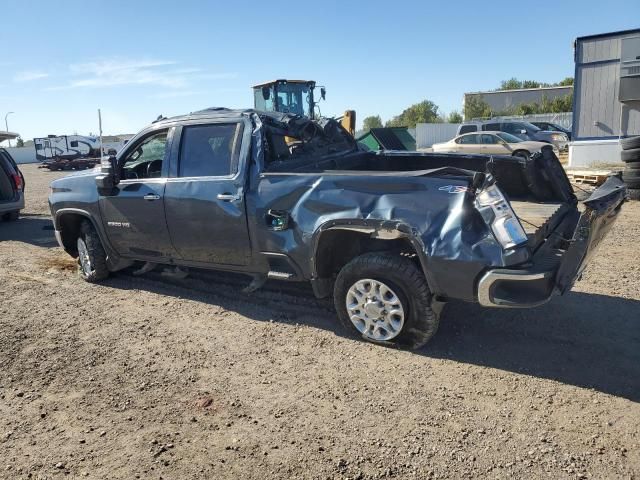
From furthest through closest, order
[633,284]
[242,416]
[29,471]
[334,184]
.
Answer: [633,284]
[334,184]
[242,416]
[29,471]

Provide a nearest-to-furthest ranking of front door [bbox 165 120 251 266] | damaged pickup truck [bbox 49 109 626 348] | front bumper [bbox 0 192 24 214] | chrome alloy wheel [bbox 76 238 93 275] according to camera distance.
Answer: damaged pickup truck [bbox 49 109 626 348] < front door [bbox 165 120 251 266] < chrome alloy wheel [bbox 76 238 93 275] < front bumper [bbox 0 192 24 214]

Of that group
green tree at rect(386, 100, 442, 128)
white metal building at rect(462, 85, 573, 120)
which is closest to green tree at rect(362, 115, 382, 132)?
green tree at rect(386, 100, 442, 128)

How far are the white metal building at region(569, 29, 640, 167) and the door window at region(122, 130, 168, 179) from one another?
42.9ft

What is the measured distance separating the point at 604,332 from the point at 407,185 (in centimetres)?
217

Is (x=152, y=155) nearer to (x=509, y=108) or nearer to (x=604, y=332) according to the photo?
(x=604, y=332)

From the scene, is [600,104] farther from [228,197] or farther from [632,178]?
[228,197]

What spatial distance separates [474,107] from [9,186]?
4650 centimetres

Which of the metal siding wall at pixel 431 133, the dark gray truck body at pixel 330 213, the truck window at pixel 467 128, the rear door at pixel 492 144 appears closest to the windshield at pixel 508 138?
the rear door at pixel 492 144

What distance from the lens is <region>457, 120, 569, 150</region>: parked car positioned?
69.7 feet

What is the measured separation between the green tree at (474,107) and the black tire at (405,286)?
162 ft

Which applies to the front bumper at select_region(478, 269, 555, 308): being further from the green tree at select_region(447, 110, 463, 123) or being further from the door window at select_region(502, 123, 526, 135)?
the green tree at select_region(447, 110, 463, 123)

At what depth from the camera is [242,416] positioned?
344 cm

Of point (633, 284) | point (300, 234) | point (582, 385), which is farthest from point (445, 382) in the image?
point (633, 284)

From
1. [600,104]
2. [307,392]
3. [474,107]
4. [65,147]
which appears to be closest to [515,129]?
[600,104]
